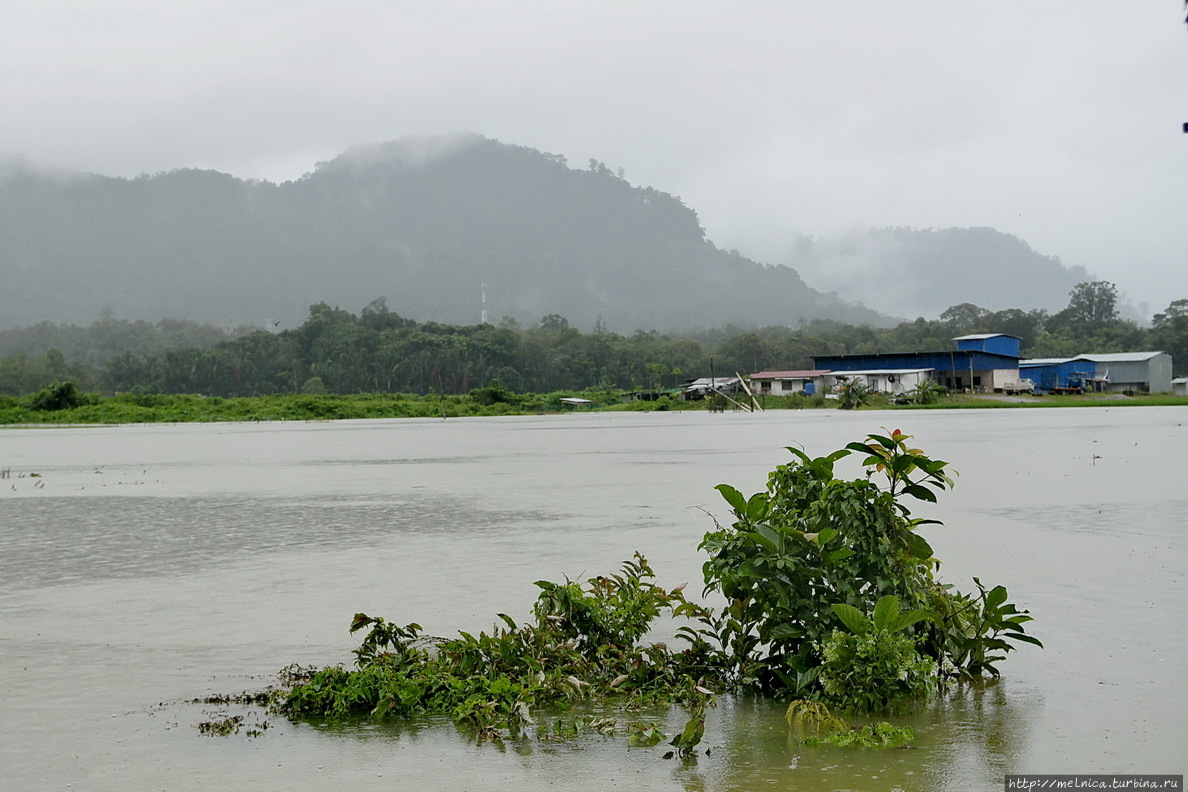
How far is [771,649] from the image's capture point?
5410 mm

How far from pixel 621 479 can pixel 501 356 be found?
112 meters

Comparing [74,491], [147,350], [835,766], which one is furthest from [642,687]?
[147,350]

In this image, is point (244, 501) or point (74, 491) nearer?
point (244, 501)

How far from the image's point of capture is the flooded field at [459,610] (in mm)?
4309

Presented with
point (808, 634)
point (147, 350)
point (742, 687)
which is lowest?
point (742, 687)

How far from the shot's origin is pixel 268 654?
638 cm

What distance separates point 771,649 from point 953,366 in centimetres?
8146

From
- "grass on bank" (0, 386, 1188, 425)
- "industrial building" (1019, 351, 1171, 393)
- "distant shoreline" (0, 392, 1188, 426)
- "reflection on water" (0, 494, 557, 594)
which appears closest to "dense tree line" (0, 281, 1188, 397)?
"grass on bank" (0, 386, 1188, 425)

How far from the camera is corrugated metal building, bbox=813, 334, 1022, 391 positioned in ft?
271

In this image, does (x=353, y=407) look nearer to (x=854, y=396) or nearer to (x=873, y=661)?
(x=854, y=396)

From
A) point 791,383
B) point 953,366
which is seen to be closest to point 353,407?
point 791,383

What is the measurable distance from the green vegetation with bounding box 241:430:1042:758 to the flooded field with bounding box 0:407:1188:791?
0.20 m

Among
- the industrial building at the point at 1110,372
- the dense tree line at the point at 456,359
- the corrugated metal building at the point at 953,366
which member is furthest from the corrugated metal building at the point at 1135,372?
the dense tree line at the point at 456,359

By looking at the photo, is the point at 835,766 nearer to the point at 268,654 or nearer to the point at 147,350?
the point at 268,654
